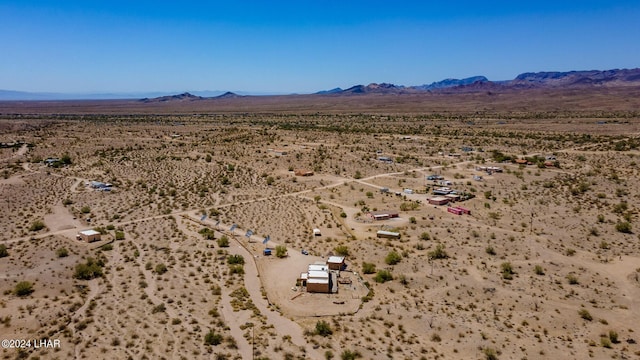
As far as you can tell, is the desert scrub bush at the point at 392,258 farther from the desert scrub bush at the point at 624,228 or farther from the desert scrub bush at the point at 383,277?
the desert scrub bush at the point at 624,228

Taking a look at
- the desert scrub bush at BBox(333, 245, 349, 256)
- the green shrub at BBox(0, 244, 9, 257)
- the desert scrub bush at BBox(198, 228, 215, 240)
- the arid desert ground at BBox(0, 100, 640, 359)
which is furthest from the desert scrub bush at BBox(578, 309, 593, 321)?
the green shrub at BBox(0, 244, 9, 257)

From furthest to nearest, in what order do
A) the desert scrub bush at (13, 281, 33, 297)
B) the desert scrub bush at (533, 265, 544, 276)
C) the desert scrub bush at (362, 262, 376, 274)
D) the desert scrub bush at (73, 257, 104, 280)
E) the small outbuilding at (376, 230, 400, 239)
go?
the small outbuilding at (376, 230, 400, 239), the desert scrub bush at (362, 262, 376, 274), the desert scrub bush at (533, 265, 544, 276), the desert scrub bush at (73, 257, 104, 280), the desert scrub bush at (13, 281, 33, 297)

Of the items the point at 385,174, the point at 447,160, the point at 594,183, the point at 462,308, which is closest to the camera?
the point at 462,308

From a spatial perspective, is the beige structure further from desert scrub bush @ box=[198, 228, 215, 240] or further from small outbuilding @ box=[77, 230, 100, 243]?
small outbuilding @ box=[77, 230, 100, 243]

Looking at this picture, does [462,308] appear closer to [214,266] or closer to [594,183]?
[214,266]

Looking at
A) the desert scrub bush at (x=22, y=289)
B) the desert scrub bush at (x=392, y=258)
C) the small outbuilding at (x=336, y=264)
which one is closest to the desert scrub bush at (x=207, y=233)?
the small outbuilding at (x=336, y=264)

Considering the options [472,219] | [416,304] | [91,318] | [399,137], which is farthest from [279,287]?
[399,137]

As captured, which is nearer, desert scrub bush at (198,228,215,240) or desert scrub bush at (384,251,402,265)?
desert scrub bush at (384,251,402,265)
